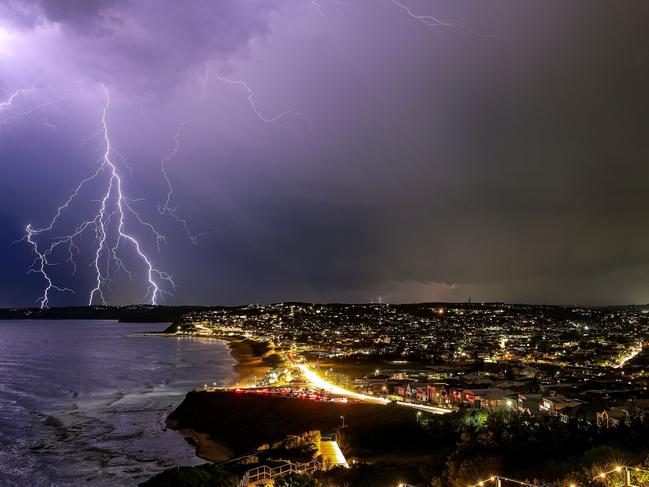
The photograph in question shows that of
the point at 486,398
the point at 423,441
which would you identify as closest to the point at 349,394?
the point at 486,398

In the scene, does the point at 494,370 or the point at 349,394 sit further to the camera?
the point at 494,370

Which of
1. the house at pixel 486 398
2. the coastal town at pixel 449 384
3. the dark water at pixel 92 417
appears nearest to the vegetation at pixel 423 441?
the coastal town at pixel 449 384

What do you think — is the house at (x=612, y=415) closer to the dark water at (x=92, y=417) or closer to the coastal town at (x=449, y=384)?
the coastal town at (x=449, y=384)

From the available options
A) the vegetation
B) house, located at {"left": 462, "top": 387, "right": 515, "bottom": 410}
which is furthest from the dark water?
house, located at {"left": 462, "top": 387, "right": 515, "bottom": 410}

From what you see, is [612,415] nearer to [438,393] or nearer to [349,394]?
[438,393]

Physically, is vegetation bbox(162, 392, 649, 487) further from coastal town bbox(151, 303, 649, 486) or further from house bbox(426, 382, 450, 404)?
house bbox(426, 382, 450, 404)

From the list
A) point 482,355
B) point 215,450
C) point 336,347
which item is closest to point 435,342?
point 336,347

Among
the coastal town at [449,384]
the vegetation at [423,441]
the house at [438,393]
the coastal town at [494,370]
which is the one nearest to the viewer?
the vegetation at [423,441]

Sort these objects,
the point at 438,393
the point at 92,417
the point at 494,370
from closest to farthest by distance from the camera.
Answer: the point at 438,393 → the point at 92,417 → the point at 494,370

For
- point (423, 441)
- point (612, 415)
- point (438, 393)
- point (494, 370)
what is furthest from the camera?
point (494, 370)
